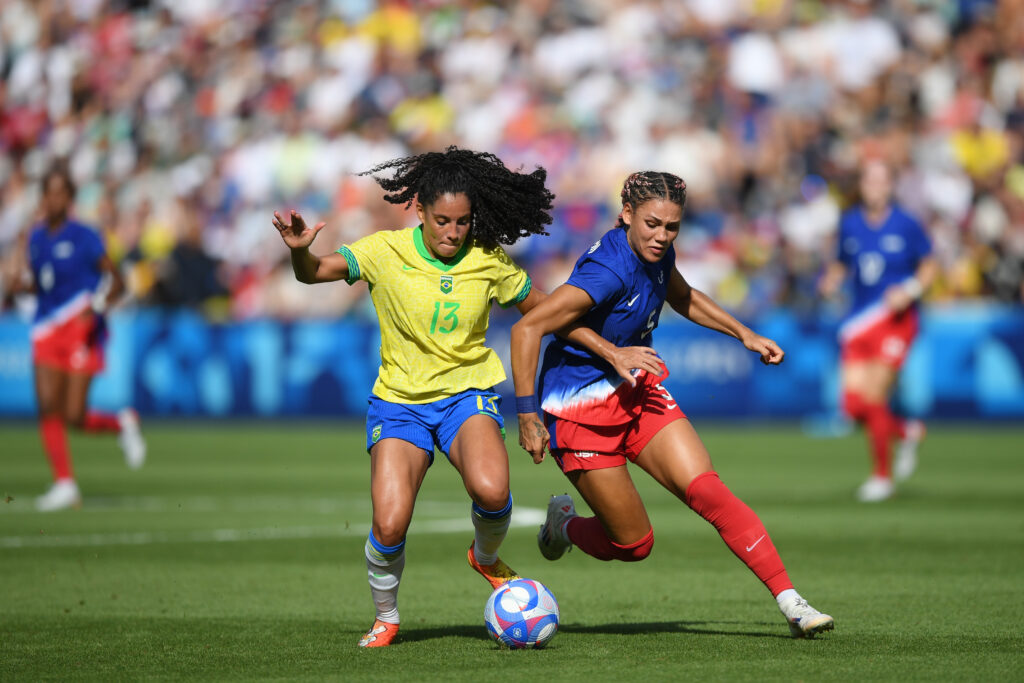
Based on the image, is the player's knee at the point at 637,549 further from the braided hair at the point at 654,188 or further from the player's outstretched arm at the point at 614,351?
the braided hair at the point at 654,188

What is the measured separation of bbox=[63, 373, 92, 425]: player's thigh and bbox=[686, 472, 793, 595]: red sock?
806cm

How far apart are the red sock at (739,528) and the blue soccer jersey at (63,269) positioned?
26.2 ft

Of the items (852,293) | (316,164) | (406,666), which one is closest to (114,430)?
(852,293)

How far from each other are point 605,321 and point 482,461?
930mm

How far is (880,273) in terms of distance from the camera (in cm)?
1448

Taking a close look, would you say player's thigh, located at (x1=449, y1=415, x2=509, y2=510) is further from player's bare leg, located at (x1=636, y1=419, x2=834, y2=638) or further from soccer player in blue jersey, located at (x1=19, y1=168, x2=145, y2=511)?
soccer player in blue jersey, located at (x1=19, y1=168, x2=145, y2=511)

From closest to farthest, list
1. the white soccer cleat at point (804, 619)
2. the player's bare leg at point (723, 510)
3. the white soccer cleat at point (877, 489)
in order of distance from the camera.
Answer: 1. the white soccer cleat at point (804, 619)
2. the player's bare leg at point (723, 510)
3. the white soccer cleat at point (877, 489)

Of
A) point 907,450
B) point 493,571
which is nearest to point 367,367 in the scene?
point 907,450

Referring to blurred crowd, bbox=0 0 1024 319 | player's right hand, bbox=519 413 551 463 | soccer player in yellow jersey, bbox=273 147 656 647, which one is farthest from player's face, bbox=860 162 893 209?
player's right hand, bbox=519 413 551 463

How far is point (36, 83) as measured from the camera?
2994 cm

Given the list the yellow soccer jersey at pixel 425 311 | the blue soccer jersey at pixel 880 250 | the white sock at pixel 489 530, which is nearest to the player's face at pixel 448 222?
the yellow soccer jersey at pixel 425 311

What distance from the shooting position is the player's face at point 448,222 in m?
7.20

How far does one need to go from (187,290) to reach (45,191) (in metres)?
11.3

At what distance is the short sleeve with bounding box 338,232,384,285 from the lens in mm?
7207
